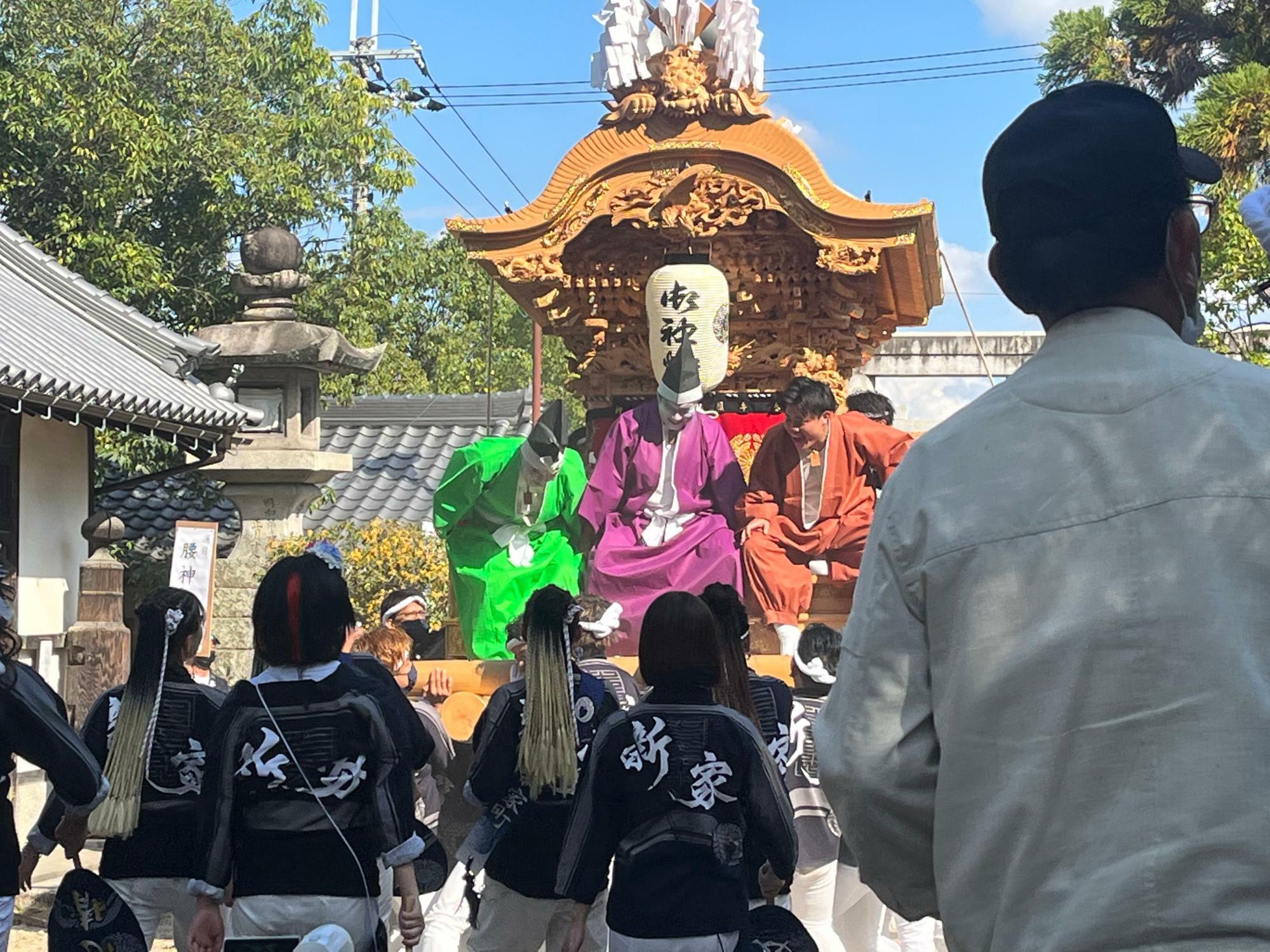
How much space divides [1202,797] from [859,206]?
7.46m

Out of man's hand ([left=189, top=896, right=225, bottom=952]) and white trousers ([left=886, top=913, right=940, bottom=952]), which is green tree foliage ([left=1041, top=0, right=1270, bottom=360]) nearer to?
white trousers ([left=886, top=913, right=940, bottom=952])

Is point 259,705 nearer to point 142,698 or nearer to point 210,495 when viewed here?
point 142,698

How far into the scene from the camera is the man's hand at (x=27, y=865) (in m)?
3.78

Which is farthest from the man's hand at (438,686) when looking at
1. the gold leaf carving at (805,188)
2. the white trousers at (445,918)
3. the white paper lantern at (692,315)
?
the gold leaf carving at (805,188)

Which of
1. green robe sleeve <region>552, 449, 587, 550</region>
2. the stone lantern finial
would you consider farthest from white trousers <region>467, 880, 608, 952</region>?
the stone lantern finial

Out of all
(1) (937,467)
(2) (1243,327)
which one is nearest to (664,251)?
(2) (1243,327)

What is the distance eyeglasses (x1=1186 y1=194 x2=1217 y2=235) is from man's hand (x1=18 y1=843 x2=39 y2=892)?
3138 mm

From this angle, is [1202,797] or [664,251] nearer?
[1202,797]

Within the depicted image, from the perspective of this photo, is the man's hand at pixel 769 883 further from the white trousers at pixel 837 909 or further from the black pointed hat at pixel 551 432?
the black pointed hat at pixel 551 432

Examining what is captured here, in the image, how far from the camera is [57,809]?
408cm

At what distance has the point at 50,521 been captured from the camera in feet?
34.1

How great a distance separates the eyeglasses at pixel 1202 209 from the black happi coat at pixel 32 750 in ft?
9.41

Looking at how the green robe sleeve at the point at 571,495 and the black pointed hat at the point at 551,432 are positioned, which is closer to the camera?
the black pointed hat at the point at 551,432

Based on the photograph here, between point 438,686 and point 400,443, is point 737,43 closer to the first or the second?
point 438,686
